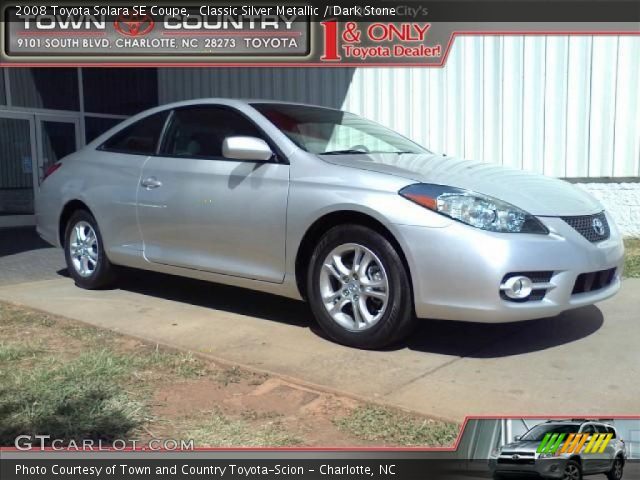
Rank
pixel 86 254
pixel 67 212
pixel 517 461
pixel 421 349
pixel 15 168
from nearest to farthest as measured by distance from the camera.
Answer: pixel 517 461 < pixel 421 349 < pixel 86 254 < pixel 67 212 < pixel 15 168

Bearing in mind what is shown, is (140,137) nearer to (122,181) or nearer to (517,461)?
(122,181)

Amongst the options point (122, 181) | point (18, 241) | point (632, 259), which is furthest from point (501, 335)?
point (18, 241)

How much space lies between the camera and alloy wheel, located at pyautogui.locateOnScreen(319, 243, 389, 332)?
3.77 m

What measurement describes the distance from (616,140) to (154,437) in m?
7.19

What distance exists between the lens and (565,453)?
2.39 meters

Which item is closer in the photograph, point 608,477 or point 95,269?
point 608,477

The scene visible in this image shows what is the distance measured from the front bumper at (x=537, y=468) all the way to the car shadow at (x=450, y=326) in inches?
53.7

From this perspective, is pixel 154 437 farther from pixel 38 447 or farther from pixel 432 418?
pixel 432 418

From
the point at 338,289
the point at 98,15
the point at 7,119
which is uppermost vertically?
the point at 98,15

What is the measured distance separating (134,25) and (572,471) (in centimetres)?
903

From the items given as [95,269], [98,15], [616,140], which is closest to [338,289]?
[95,269]

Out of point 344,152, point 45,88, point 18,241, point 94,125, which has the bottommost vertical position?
point 18,241

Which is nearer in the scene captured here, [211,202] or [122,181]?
[211,202]

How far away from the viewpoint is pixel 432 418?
2.94m
